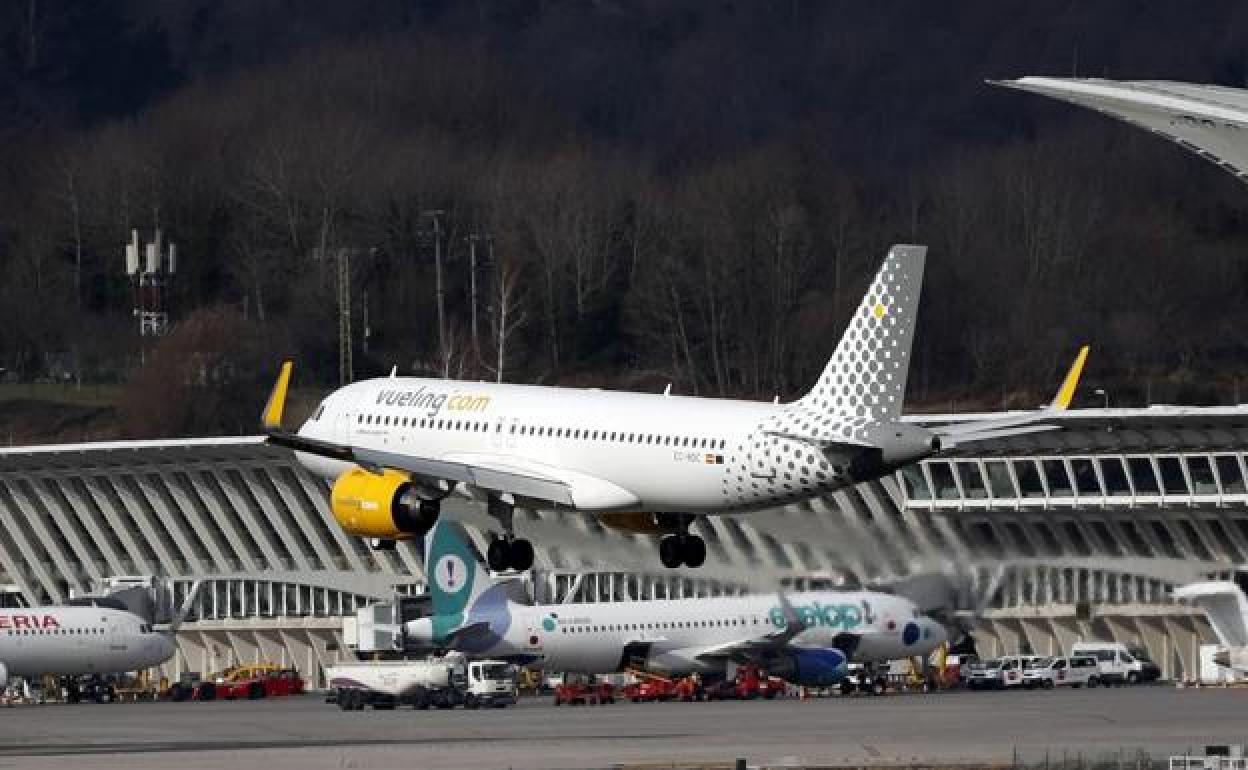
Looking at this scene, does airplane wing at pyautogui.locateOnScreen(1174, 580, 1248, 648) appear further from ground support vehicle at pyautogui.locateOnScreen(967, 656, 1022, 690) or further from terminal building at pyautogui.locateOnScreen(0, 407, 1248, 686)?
ground support vehicle at pyautogui.locateOnScreen(967, 656, 1022, 690)

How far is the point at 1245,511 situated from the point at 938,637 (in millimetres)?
16399

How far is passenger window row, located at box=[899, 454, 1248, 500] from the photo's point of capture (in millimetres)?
188000

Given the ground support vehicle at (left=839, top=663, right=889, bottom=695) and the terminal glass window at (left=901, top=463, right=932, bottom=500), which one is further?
the terminal glass window at (left=901, top=463, right=932, bottom=500)

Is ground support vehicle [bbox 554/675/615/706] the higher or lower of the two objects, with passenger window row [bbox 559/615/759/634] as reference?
lower

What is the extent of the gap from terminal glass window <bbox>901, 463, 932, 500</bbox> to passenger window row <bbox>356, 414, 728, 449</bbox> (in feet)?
255

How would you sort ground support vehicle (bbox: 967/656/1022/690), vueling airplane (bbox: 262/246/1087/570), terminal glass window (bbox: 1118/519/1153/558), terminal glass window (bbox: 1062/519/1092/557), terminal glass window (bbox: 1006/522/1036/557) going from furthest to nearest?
1. ground support vehicle (bbox: 967/656/1022/690)
2. terminal glass window (bbox: 1062/519/1092/557)
3. terminal glass window (bbox: 1118/519/1153/558)
4. terminal glass window (bbox: 1006/522/1036/557)
5. vueling airplane (bbox: 262/246/1087/570)

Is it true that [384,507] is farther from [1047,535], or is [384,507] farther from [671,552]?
[1047,535]

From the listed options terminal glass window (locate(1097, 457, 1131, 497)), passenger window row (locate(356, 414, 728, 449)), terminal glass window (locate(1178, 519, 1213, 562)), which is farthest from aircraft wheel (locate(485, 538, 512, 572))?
terminal glass window (locate(1097, 457, 1131, 497))

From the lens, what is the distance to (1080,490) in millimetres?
190000

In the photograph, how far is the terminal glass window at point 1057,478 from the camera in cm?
18950

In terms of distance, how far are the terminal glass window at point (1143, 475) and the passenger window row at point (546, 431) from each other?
7810cm

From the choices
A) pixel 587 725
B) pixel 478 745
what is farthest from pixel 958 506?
pixel 478 745

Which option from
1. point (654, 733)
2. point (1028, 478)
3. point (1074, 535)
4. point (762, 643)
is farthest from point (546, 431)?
point (1028, 478)

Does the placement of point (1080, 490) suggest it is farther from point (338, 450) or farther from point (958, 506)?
point (338, 450)
